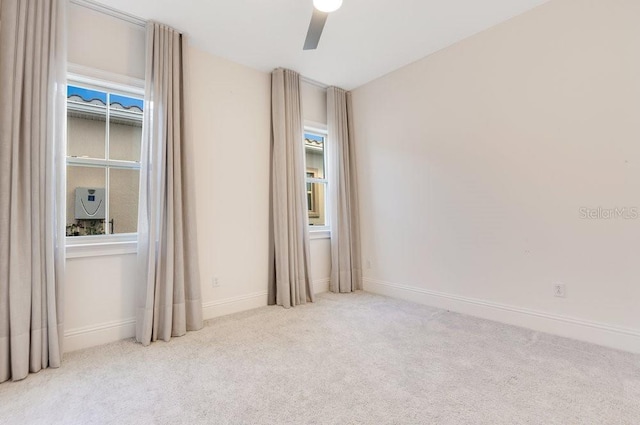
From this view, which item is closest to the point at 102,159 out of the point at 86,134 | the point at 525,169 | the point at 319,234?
the point at 86,134

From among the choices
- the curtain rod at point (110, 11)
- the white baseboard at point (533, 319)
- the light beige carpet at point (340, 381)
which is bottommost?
the light beige carpet at point (340, 381)

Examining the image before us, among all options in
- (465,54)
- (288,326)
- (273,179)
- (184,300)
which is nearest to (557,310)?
(288,326)

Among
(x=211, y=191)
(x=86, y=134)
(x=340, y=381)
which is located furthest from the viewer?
(x=211, y=191)

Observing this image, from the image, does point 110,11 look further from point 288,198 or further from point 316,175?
point 316,175

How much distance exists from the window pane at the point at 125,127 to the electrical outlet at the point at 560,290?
12.5ft

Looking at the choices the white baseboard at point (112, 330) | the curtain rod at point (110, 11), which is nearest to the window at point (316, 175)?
the white baseboard at point (112, 330)

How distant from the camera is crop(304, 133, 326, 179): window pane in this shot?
429 centimetres

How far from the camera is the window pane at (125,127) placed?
2.62 meters

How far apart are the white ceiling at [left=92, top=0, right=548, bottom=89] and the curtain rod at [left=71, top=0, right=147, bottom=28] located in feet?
0.22

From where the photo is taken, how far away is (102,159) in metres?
2.53

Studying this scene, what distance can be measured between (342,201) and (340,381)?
245 cm

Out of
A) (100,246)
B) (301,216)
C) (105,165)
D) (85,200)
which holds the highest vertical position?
(105,165)

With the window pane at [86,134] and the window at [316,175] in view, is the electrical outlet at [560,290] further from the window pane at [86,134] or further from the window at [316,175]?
the window pane at [86,134]

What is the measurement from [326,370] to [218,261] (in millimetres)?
1676
